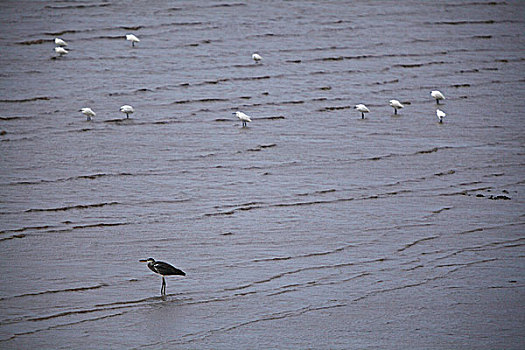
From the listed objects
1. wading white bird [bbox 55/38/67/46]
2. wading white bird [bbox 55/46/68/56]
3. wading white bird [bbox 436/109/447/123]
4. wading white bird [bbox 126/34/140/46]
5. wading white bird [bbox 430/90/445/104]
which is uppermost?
wading white bird [bbox 126/34/140/46]

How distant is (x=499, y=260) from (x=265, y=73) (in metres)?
3.60

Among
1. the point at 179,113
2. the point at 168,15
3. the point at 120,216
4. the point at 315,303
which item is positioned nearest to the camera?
the point at 315,303

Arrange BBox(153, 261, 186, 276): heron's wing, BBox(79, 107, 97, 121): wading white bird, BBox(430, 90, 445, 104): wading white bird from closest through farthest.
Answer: BBox(153, 261, 186, 276): heron's wing
BBox(79, 107, 97, 121): wading white bird
BBox(430, 90, 445, 104): wading white bird

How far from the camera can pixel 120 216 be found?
473cm

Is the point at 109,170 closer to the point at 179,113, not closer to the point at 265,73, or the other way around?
the point at 179,113

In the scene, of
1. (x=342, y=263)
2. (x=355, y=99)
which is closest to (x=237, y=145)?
(x=355, y=99)

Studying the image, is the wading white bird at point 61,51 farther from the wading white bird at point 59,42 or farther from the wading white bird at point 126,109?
the wading white bird at point 126,109

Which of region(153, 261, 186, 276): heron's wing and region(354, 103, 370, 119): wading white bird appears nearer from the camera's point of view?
region(153, 261, 186, 276): heron's wing

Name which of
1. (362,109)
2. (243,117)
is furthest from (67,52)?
(362,109)

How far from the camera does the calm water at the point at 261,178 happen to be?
12.1 feet

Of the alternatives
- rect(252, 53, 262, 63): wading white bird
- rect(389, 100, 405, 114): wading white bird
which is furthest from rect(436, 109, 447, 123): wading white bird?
rect(252, 53, 262, 63): wading white bird

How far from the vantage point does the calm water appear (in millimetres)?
3680

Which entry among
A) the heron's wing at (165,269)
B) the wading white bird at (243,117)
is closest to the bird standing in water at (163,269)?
the heron's wing at (165,269)

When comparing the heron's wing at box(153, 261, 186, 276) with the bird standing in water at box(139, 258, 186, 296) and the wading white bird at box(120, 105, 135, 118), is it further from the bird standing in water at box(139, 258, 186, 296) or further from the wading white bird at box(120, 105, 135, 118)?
the wading white bird at box(120, 105, 135, 118)
